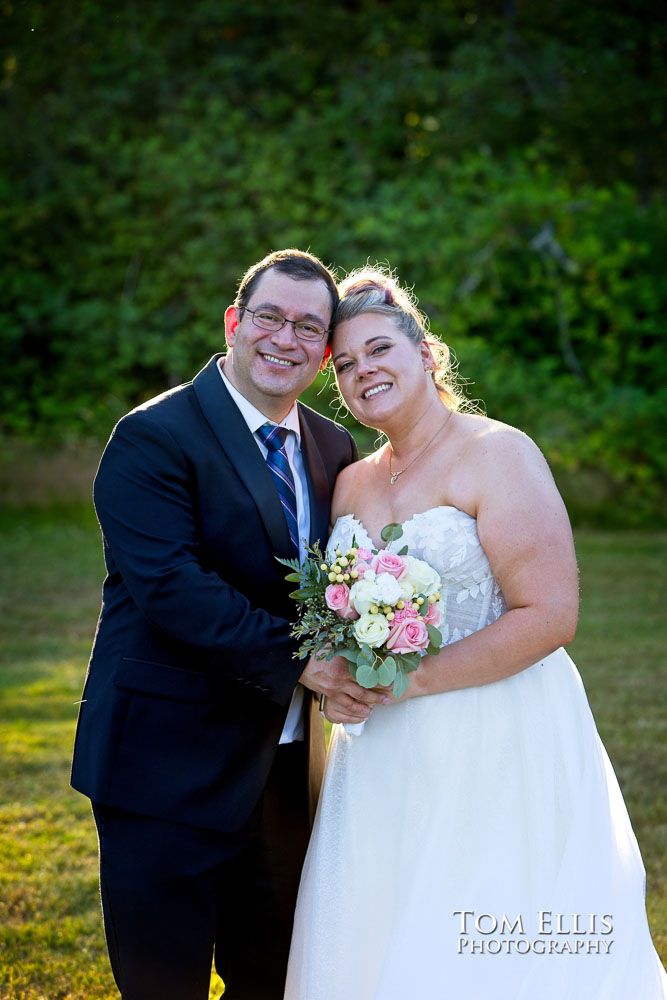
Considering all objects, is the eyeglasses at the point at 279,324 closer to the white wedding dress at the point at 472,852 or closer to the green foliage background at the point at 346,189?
the white wedding dress at the point at 472,852

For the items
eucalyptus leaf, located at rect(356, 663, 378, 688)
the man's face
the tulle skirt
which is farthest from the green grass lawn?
the man's face

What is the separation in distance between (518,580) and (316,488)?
32.8 inches

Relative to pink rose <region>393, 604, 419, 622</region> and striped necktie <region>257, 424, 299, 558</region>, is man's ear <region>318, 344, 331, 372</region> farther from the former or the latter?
pink rose <region>393, 604, 419, 622</region>

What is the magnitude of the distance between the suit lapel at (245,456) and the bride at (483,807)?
15.1 inches

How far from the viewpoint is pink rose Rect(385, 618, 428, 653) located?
8.88ft

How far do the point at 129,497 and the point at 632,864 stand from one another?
1.83 m

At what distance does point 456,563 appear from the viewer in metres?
2.99

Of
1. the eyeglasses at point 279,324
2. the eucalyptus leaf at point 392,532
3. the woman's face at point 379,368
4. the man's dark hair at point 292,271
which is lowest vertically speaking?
the eucalyptus leaf at point 392,532

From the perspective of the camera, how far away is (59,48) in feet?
47.4

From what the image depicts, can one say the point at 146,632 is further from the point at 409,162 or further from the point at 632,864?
the point at 409,162

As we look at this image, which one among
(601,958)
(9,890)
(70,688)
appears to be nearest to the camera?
(601,958)

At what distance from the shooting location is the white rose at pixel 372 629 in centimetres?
267

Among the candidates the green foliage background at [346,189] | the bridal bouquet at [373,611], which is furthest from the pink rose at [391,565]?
the green foliage background at [346,189]

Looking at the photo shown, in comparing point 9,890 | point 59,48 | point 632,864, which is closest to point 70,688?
point 9,890
